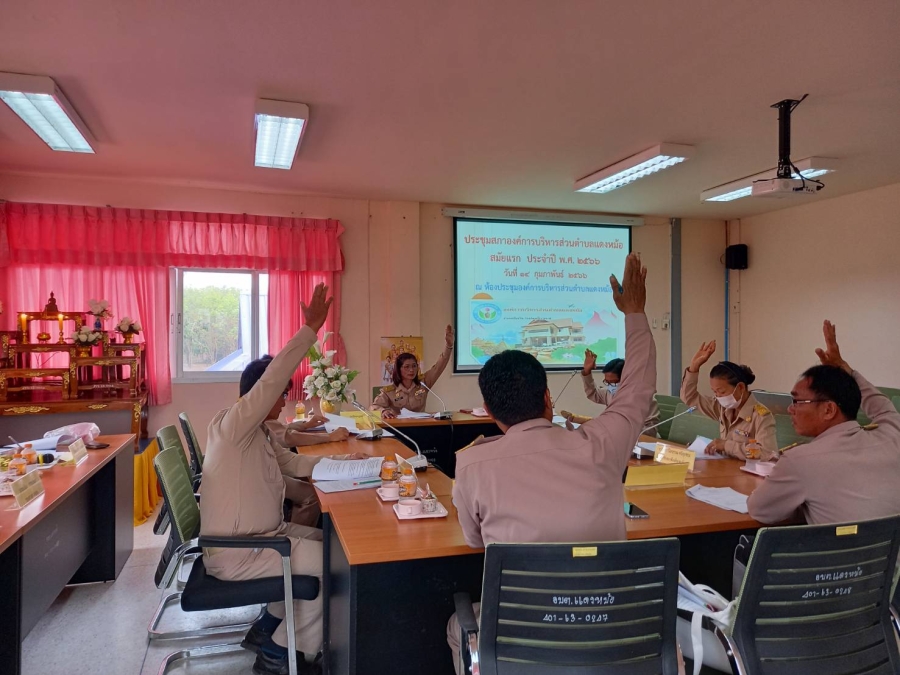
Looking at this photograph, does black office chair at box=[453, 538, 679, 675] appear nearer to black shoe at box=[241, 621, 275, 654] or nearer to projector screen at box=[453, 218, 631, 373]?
black shoe at box=[241, 621, 275, 654]

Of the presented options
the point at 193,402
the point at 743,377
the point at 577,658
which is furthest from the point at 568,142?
the point at 193,402

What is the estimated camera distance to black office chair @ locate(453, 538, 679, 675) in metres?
1.28

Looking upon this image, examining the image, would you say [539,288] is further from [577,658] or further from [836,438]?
[577,658]

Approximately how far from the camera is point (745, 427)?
10.3ft

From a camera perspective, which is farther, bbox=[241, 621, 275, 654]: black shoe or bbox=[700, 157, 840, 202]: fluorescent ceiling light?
bbox=[700, 157, 840, 202]: fluorescent ceiling light

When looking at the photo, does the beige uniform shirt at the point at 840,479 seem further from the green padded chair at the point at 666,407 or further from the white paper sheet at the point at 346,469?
the green padded chair at the point at 666,407

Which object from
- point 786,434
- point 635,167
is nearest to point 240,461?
point 786,434

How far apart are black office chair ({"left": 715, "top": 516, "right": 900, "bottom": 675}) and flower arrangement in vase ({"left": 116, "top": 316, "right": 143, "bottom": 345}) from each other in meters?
4.50

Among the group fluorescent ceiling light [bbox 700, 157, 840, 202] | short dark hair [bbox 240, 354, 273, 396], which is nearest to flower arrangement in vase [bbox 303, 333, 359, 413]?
short dark hair [bbox 240, 354, 273, 396]

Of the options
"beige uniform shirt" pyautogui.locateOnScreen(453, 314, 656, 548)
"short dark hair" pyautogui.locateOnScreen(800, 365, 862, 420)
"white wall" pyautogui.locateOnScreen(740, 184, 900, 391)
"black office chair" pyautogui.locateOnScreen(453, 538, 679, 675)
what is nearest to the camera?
"black office chair" pyautogui.locateOnScreen(453, 538, 679, 675)

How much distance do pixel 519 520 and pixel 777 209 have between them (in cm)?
614

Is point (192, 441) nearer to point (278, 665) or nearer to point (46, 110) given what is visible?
point (278, 665)

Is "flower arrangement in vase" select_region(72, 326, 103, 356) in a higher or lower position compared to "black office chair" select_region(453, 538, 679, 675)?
higher

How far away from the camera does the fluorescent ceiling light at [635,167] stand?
395 cm
